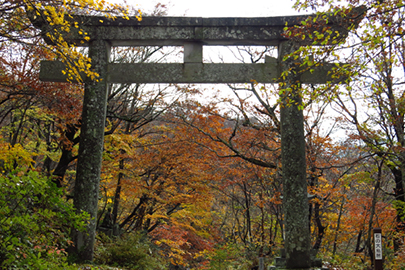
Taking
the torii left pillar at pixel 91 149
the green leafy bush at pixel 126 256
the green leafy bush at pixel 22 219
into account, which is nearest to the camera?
the green leafy bush at pixel 22 219

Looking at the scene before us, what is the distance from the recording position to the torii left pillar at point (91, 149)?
Result: 574 centimetres

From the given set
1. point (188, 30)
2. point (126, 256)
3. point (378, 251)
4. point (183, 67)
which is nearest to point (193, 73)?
point (183, 67)

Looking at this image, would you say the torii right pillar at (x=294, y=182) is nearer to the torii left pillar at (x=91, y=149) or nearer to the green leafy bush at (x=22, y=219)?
the torii left pillar at (x=91, y=149)

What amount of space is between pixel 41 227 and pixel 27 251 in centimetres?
36

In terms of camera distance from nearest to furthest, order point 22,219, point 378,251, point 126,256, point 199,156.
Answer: point 22,219 → point 378,251 → point 126,256 → point 199,156

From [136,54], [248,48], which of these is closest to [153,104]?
[136,54]

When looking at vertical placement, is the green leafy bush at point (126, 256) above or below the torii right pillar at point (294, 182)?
below

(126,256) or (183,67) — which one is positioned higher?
(183,67)

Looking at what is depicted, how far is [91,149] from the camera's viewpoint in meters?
6.02

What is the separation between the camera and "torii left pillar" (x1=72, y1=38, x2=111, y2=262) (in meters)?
5.74

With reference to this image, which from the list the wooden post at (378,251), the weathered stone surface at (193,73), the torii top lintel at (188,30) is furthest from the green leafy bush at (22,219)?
the wooden post at (378,251)

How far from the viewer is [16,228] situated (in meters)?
2.94

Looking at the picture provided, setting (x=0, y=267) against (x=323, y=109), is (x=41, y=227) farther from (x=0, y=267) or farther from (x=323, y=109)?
(x=323, y=109)

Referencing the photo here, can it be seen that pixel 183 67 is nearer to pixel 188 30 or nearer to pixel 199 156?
pixel 188 30
